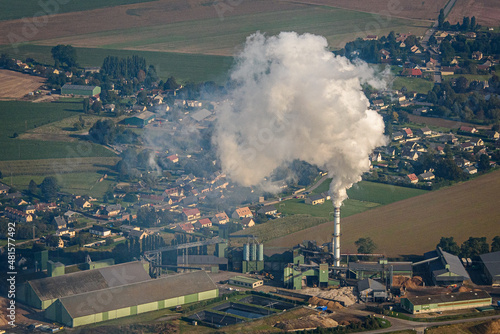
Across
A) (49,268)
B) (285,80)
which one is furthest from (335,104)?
(49,268)

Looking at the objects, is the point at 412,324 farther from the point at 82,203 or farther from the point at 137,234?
the point at 82,203

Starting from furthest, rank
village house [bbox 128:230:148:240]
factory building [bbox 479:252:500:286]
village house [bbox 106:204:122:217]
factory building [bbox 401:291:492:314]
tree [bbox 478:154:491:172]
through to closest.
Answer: tree [bbox 478:154:491:172] < village house [bbox 106:204:122:217] < village house [bbox 128:230:148:240] < factory building [bbox 479:252:500:286] < factory building [bbox 401:291:492:314]

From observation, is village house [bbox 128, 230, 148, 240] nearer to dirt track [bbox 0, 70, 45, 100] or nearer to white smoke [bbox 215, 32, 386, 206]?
white smoke [bbox 215, 32, 386, 206]

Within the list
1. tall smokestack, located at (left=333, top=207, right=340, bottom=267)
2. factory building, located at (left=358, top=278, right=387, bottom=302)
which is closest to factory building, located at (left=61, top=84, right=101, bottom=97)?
tall smokestack, located at (left=333, top=207, right=340, bottom=267)

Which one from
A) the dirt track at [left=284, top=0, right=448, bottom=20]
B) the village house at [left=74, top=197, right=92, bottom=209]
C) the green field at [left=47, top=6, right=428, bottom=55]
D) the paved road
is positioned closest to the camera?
the paved road

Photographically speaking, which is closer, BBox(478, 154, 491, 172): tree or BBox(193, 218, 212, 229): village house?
BBox(193, 218, 212, 229): village house

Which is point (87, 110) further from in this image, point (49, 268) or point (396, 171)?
point (49, 268)

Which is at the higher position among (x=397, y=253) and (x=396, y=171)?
(x=396, y=171)
